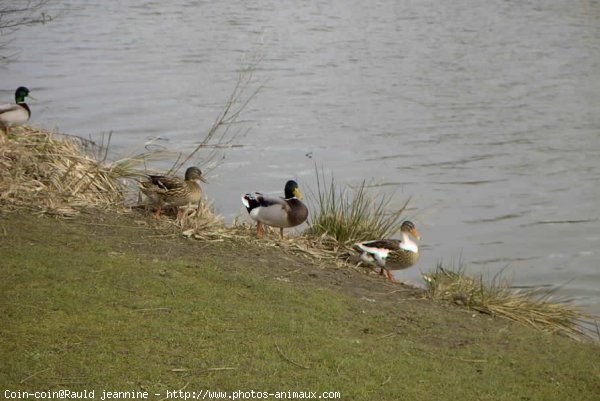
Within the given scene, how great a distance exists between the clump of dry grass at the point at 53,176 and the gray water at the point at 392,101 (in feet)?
6.59

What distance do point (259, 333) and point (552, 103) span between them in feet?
43.6

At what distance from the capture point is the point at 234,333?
5598mm

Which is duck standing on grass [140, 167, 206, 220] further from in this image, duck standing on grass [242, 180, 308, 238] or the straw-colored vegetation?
duck standing on grass [242, 180, 308, 238]

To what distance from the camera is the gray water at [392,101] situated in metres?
12.0

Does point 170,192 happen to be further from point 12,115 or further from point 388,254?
point 12,115

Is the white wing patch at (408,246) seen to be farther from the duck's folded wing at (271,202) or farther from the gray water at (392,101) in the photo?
the gray water at (392,101)

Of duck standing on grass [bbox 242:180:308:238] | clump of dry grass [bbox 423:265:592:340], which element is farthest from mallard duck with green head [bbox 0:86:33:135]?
clump of dry grass [bbox 423:265:592:340]

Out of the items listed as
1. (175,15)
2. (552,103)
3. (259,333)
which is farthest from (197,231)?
(175,15)

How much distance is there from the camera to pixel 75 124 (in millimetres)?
15562

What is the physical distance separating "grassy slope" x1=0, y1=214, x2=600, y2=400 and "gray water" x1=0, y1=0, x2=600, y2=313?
3.04 m

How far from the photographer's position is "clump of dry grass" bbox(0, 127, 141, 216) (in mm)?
8062

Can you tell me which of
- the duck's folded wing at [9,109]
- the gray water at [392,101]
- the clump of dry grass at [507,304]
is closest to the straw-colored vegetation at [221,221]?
the clump of dry grass at [507,304]

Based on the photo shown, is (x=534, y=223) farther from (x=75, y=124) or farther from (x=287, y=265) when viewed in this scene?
(x=75, y=124)

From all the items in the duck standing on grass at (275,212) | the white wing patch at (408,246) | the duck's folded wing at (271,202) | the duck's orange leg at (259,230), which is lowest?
the duck's orange leg at (259,230)
